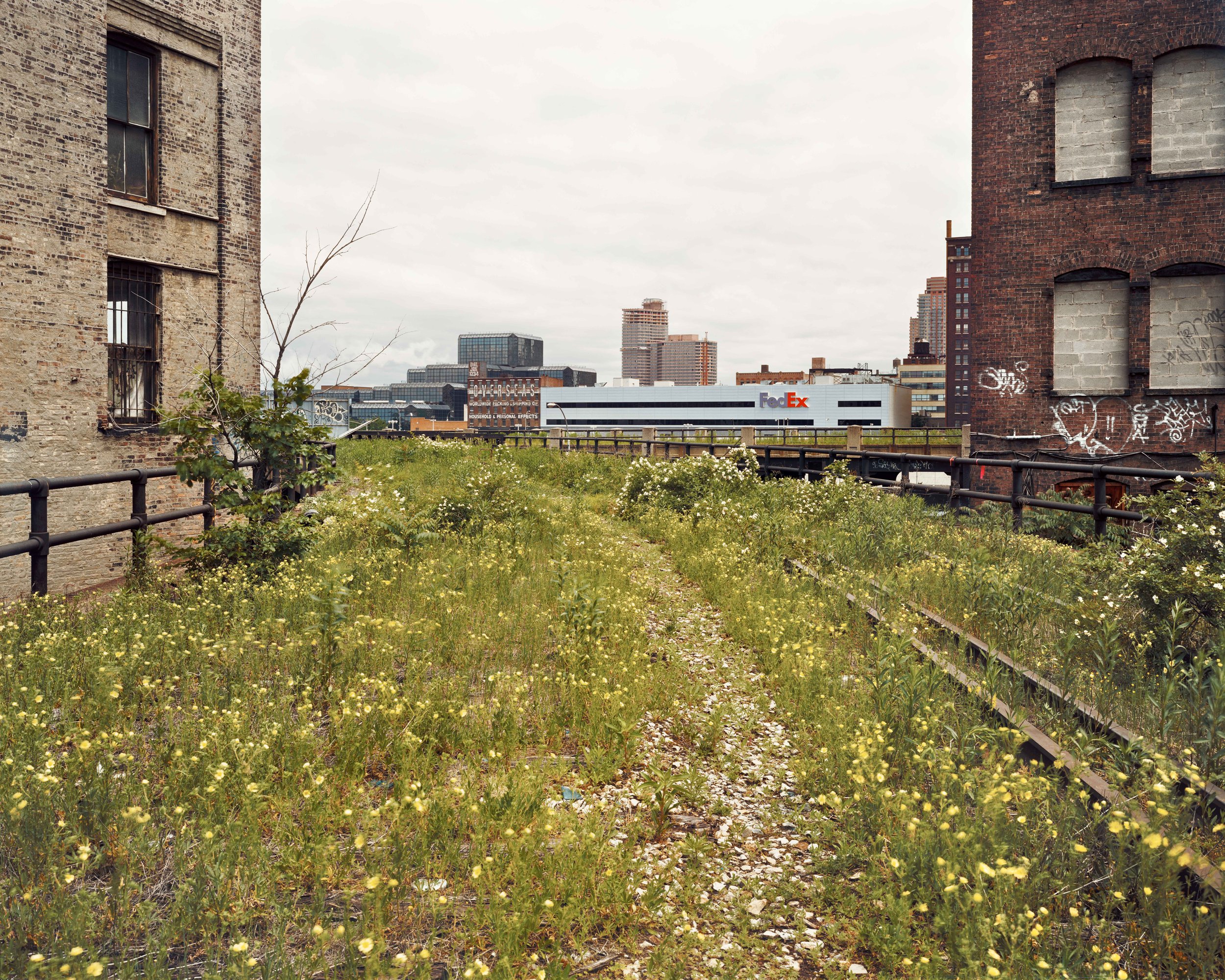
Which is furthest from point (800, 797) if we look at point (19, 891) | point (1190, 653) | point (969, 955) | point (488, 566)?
point (488, 566)

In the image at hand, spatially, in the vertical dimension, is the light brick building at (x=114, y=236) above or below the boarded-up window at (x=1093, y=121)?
below

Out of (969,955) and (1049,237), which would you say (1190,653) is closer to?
(969,955)

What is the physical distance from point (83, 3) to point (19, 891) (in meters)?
14.5

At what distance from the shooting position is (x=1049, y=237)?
637 inches

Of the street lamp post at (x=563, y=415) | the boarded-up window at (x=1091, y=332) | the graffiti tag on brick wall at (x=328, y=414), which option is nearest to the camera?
the graffiti tag on brick wall at (x=328, y=414)

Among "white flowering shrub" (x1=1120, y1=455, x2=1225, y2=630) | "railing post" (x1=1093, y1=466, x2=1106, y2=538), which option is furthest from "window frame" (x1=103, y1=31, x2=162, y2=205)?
"white flowering shrub" (x1=1120, y1=455, x2=1225, y2=630)

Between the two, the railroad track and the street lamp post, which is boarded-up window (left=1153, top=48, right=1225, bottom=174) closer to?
the railroad track

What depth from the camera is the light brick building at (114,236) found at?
1149 centimetres

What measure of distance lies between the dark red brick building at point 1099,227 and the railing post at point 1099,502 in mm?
8299

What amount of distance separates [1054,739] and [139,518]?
7.96m

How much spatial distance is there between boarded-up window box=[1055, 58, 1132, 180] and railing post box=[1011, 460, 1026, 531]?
10.2 m

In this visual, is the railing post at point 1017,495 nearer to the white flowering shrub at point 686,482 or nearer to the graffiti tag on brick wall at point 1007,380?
the white flowering shrub at point 686,482

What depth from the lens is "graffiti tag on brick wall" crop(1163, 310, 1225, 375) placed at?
51.1 feet

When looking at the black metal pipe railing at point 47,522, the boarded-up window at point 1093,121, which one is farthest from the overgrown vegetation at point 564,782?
the boarded-up window at point 1093,121
